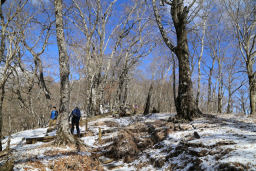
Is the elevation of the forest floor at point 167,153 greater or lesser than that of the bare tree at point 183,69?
lesser

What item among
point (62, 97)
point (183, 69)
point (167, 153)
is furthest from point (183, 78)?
point (62, 97)

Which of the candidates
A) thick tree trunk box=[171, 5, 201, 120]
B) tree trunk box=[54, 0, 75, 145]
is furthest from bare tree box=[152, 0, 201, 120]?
tree trunk box=[54, 0, 75, 145]

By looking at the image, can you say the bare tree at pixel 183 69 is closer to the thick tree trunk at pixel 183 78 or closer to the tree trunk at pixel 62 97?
the thick tree trunk at pixel 183 78

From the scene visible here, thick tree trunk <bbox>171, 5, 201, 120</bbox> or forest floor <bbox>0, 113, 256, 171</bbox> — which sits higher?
thick tree trunk <bbox>171, 5, 201, 120</bbox>

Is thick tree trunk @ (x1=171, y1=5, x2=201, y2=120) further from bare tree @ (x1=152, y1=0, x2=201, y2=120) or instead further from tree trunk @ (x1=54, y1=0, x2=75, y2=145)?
tree trunk @ (x1=54, y1=0, x2=75, y2=145)

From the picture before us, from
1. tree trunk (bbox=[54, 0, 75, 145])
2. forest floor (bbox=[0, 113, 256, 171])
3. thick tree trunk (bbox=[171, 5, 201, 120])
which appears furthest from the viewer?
thick tree trunk (bbox=[171, 5, 201, 120])

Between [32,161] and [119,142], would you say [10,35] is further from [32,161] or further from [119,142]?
[119,142]

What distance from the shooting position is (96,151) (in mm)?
6926

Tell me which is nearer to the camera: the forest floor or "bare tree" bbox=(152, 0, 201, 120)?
the forest floor

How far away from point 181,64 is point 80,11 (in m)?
12.4

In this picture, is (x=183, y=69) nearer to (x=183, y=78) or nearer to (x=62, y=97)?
(x=183, y=78)

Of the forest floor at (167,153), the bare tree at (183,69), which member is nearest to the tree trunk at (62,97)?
the forest floor at (167,153)

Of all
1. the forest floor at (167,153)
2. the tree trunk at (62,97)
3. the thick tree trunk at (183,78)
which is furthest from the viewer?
the thick tree trunk at (183,78)

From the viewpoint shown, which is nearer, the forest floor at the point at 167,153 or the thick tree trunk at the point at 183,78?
the forest floor at the point at 167,153
